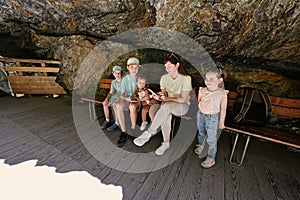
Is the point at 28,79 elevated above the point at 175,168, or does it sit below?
above

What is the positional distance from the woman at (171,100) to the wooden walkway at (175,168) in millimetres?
265

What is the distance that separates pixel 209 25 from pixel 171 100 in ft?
3.54

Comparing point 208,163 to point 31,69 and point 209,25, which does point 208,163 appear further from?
point 31,69

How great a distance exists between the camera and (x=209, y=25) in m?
2.20

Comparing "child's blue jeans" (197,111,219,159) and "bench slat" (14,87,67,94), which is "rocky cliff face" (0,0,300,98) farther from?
"bench slat" (14,87,67,94)

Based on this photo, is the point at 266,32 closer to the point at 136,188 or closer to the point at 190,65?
the point at 190,65

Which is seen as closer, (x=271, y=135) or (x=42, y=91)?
(x=271, y=135)

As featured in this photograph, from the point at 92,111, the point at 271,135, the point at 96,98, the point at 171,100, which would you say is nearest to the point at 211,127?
the point at 171,100

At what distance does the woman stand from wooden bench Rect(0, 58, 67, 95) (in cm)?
371

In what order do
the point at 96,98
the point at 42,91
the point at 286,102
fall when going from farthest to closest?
the point at 42,91, the point at 96,98, the point at 286,102

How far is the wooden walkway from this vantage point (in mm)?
1544

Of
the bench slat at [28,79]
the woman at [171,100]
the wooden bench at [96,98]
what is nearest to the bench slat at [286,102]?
the woman at [171,100]

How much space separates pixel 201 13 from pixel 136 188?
2.04 metres

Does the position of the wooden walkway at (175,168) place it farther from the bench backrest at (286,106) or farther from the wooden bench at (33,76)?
the wooden bench at (33,76)
